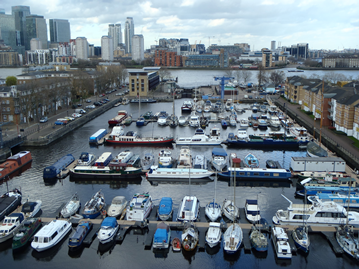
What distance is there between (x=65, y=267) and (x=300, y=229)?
8.43 metres

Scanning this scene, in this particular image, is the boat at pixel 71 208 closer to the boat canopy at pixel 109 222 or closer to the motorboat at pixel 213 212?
the boat canopy at pixel 109 222

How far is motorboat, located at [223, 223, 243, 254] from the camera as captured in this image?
1134 centimetres

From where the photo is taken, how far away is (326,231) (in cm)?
1272

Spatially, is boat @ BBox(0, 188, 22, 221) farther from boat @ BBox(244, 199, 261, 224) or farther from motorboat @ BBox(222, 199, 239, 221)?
boat @ BBox(244, 199, 261, 224)

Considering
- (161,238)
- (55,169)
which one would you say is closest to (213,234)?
(161,238)

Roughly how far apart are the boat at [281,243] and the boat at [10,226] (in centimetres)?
971

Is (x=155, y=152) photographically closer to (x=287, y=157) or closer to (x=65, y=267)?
(x=287, y=157)

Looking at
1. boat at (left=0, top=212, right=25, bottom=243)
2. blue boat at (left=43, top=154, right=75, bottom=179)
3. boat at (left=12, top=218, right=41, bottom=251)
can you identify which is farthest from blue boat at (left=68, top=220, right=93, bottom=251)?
blue boat at (left=43, top=154, right=75, bottom=179)

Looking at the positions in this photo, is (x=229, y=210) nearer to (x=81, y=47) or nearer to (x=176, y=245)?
(x=176, y=245)

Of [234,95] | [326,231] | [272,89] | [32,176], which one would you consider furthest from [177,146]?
[272,89]

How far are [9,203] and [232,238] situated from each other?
9.87 m

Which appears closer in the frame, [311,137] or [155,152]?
[155,152]

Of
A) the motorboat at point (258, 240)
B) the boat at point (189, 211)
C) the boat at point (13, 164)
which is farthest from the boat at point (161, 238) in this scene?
the boat at point (13, 164)

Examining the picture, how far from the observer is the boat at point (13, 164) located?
1909 centimetres
